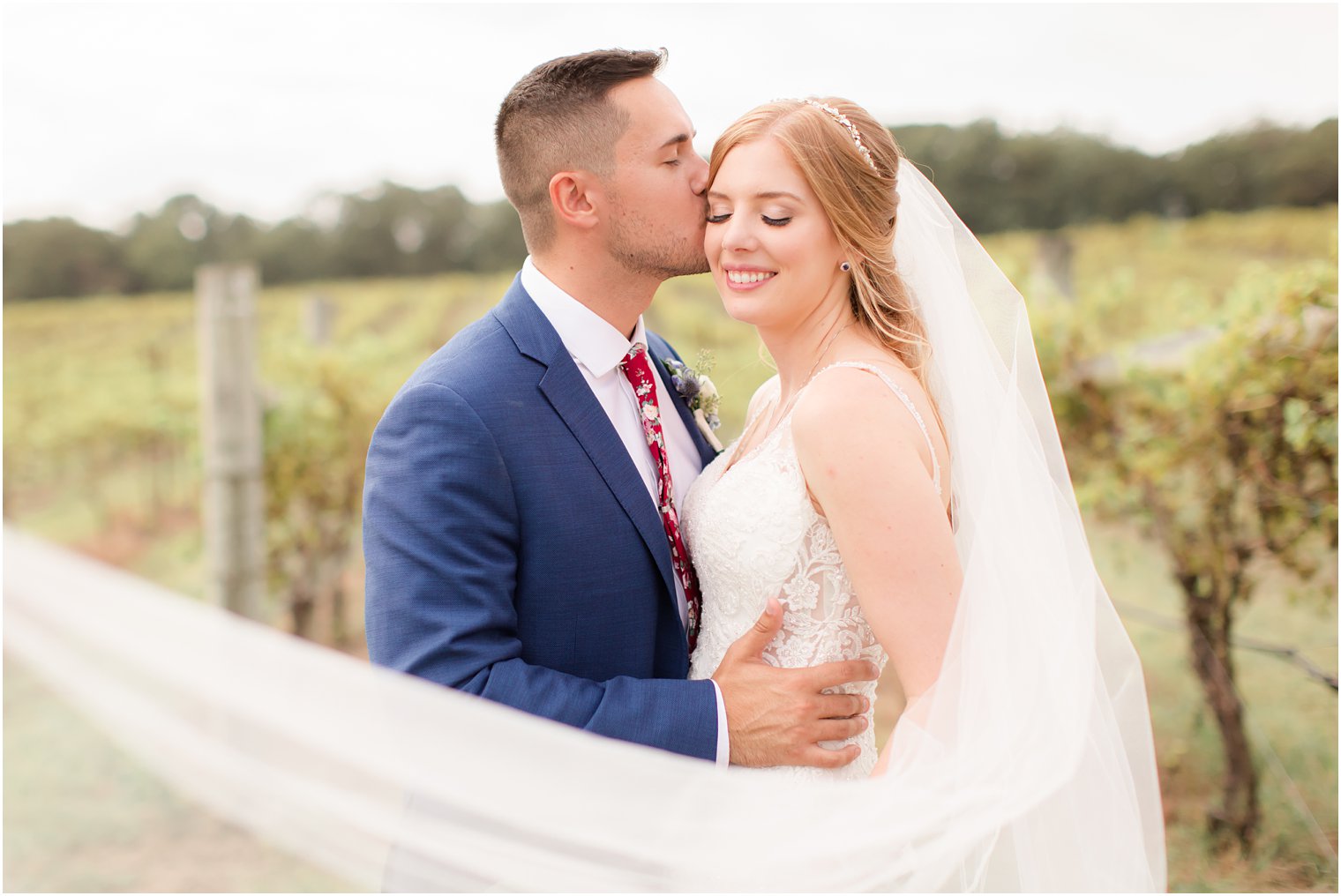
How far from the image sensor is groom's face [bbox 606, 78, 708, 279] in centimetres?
232

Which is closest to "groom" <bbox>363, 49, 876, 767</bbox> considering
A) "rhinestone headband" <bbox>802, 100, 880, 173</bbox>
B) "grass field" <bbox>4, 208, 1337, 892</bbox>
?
"rhinestone headband" <bbox>802, 100, 880, 173</bbox>

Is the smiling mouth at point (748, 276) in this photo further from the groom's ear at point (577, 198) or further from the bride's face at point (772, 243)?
the groom's ear at point (577, 198)

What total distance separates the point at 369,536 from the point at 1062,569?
55.5 inches

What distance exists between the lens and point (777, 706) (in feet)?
6.53

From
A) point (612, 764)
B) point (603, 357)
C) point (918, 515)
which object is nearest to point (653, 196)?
point (603, 357)

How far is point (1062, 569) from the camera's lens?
199 centimetres

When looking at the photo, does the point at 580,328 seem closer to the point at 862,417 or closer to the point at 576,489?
the point at 576,489

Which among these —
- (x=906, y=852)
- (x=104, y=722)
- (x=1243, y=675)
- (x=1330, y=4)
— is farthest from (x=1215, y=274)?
(x=104, y=722)

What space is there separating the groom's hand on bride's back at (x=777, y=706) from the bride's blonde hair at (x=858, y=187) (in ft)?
2.14

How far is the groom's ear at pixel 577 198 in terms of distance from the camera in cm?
234

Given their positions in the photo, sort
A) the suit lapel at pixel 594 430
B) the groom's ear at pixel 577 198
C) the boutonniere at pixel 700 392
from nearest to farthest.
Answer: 1. the suit lapel at pixel 594 430
2. the groom's ear at pixel 577 198
3. the boutonniere at pixel 700 392

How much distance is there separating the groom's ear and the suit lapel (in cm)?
31

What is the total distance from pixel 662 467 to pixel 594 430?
9.0 inches

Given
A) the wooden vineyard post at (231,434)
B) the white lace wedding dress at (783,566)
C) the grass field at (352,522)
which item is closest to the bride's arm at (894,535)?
the white lace wedding dress at (783,566)
